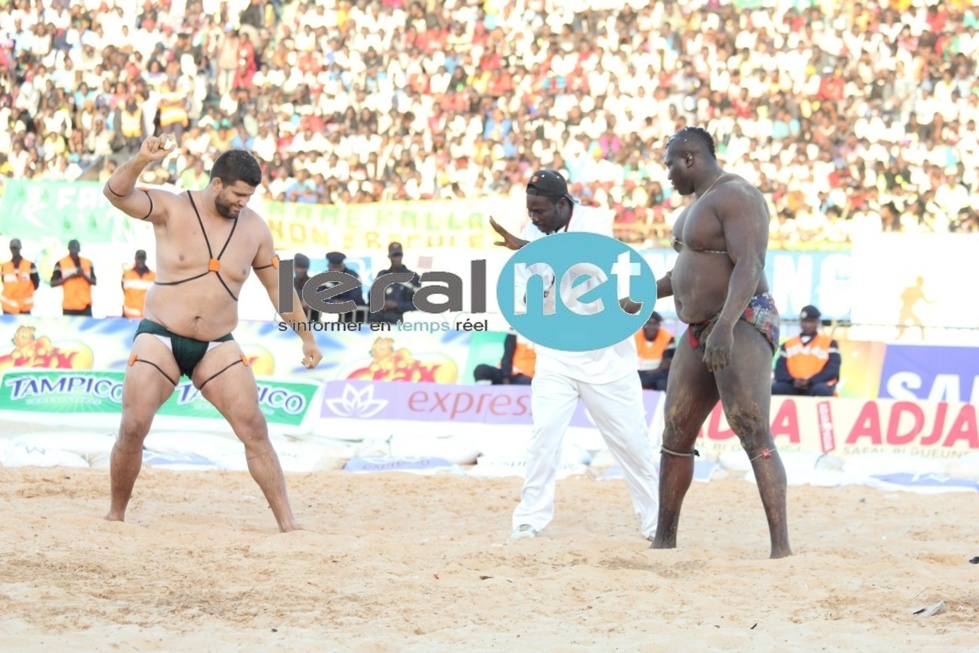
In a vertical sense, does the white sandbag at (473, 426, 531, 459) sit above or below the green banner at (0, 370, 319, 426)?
below

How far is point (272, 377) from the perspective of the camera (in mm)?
11875

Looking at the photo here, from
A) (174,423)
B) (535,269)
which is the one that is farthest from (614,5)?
(535,269)

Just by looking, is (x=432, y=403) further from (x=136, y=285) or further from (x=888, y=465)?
(x=136, y=285)

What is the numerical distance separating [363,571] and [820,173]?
44.0 feet

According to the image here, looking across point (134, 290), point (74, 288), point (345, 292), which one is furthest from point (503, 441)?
point (74, 288)

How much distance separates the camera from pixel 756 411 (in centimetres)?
654

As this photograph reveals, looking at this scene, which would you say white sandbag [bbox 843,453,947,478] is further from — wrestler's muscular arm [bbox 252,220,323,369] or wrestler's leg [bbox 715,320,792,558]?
wrestler's muscular arm [bbox 252,220,323,369]

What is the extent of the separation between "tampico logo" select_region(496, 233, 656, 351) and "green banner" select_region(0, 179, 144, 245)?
10939mm

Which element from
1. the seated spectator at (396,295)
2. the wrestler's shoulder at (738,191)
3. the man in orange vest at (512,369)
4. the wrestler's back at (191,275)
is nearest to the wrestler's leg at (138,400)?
the wrestler's back at (191,275)

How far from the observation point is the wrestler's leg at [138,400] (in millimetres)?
7180

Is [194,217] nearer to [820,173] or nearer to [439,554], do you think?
[439,554]

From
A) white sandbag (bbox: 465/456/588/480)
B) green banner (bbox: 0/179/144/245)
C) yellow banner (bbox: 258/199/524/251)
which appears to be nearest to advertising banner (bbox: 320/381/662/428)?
white sandbag (bbox: 465/456/588/480)

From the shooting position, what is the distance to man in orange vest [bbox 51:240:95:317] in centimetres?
1510

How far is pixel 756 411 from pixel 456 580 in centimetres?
168
